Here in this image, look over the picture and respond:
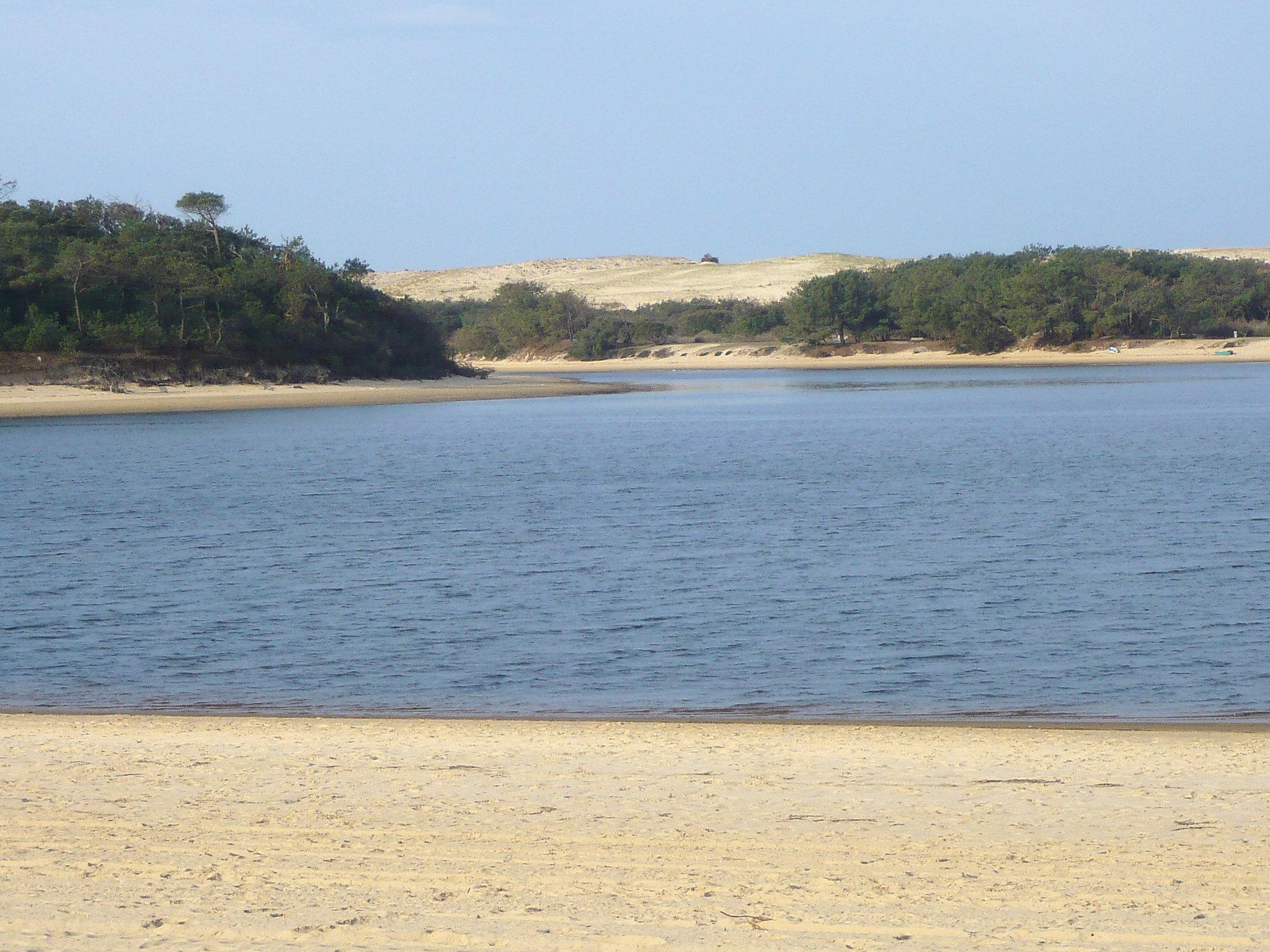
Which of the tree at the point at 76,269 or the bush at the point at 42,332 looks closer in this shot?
the bush at the point at 42,332

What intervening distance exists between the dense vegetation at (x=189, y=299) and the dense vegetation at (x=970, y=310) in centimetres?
2476

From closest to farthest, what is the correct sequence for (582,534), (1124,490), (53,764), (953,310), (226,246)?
(53,764) → (582,534) → (1124,490) → (226,246) → (953,310)

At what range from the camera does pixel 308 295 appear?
228ft

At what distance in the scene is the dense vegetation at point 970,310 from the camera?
89.7 m

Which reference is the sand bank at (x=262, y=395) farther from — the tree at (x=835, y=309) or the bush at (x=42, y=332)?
A: the tree at (x=835, y=309)

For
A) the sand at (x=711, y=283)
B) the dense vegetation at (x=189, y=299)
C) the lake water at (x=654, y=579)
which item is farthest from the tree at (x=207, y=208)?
the sand at (x=711, y=283)

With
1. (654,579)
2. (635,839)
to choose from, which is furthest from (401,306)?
(635,839)

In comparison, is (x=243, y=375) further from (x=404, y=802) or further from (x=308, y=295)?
(x=404, y=802)

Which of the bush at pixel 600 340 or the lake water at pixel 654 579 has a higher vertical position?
the bush at pixel 600 340

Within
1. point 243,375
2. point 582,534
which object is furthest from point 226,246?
point 582,534

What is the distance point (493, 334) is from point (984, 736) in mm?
113940

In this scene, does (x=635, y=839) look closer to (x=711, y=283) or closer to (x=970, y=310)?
(x=970, y=310)

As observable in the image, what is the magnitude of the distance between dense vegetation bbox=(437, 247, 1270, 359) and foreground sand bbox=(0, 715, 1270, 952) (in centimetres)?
8530

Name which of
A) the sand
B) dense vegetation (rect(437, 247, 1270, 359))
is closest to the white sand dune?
Answer: the sand
